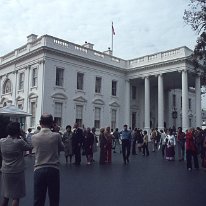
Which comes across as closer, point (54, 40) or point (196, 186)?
point (196, 186)

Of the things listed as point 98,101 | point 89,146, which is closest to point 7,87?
point 98,101

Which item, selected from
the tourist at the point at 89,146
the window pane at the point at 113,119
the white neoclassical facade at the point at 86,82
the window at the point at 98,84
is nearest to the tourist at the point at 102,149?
the tourist at the point at 89,146

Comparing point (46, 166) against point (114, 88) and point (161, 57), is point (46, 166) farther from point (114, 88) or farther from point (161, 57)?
point (114, 88)

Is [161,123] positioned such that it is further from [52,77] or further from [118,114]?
[52,77]

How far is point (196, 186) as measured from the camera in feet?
30.8

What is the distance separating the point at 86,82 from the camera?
34281mm

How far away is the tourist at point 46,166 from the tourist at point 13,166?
2.07ft

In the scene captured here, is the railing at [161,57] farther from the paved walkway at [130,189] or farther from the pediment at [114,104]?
the paved walkway at [130,189]

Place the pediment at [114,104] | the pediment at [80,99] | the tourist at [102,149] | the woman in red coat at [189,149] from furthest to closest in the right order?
1. the pediment at [114,104]
2. the pediment at [80,99]
3. the tourist at [102,149]
4. the woman in red coat at [189,149]

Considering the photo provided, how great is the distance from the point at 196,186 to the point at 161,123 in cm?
2572

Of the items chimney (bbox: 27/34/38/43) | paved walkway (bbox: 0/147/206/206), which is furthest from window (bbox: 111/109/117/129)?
paved walkway (bbox: 0/147/206/206)

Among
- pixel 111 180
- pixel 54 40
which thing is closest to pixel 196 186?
pixel 111 180

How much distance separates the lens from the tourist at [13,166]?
5.17 meters

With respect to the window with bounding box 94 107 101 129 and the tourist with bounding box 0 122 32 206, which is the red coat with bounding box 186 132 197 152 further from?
the window with bounding box 94 107 101 129
